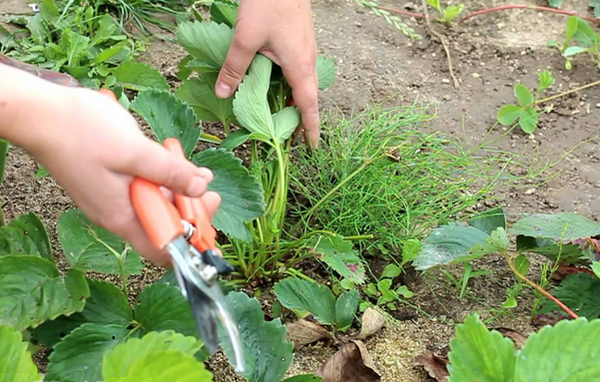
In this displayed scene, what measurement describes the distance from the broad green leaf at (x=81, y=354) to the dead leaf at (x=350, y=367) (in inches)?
12.1

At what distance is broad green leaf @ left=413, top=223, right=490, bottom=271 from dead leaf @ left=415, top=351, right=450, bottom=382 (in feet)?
0.44

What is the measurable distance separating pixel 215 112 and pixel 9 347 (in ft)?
2.23

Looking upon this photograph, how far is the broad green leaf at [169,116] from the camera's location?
1.07m

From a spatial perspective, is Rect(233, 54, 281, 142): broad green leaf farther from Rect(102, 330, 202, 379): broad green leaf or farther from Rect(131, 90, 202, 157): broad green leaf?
Rect(102, 330, 202, 379): broad green leaf

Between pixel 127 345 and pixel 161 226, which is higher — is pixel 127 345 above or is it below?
below

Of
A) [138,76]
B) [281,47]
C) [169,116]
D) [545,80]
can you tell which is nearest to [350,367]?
[169,116]

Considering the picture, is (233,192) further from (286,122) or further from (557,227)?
(557,227)

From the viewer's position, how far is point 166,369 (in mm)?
700

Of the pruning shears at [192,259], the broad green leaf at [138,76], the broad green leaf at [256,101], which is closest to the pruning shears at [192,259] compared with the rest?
the pruning shears at [192,259]

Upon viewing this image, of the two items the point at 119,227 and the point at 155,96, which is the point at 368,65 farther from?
the point at 119,227

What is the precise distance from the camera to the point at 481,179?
4.96 feet

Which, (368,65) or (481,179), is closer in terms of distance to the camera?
(481,179)

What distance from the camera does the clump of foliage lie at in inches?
64.5

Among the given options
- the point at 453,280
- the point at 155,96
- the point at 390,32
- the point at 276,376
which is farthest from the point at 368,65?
the point at 276,376
